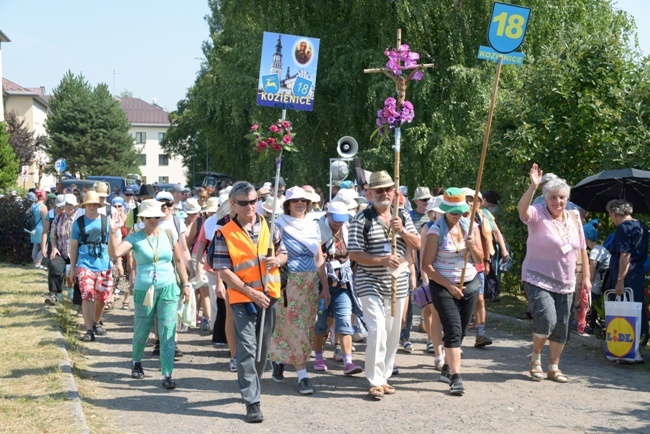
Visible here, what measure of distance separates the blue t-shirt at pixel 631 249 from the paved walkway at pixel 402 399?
37.9 inches

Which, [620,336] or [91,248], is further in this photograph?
[91,248]

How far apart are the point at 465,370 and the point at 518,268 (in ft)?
19.2

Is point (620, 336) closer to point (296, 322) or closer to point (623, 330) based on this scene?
point (623, 330)

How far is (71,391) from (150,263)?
1.45 m

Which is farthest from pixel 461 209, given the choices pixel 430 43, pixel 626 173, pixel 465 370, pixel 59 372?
pixel 430 43

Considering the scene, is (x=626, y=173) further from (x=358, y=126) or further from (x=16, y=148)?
(x=16, y=148)

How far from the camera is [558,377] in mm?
8703

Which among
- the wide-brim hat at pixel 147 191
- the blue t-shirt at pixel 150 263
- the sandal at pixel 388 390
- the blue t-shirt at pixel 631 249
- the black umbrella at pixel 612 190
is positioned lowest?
the sandal at pixel 388 390

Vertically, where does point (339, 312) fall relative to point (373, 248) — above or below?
below

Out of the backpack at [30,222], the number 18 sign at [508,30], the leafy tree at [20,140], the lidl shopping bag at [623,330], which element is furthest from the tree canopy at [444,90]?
the leafy tree at [20,140]

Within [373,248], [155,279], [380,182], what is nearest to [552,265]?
[373,248]

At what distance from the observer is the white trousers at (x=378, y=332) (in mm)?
7945

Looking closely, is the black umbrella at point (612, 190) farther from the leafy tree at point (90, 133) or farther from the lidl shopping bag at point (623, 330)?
the leafy tree at point (90, 133)

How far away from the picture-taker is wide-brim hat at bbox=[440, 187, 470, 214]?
27.2 feet
